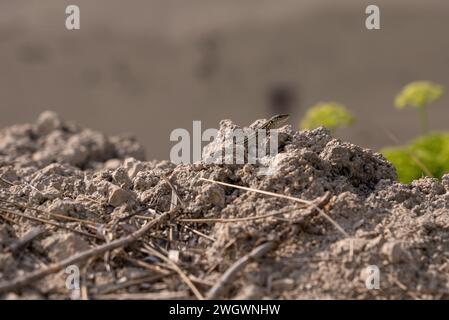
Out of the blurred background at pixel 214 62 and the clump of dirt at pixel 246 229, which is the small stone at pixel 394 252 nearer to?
the clump of dirt at pixel 246 229

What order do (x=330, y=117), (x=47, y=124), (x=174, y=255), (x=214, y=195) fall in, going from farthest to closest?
(x=47, y=124) → (x=330, y=117) → (x=214, y=195) → (x=174, y=255)

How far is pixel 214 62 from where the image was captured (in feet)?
33.8

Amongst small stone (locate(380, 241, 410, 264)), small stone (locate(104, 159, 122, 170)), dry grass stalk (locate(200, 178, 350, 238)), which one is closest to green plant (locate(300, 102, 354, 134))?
small stone (locate(104, 159, 122, 170))

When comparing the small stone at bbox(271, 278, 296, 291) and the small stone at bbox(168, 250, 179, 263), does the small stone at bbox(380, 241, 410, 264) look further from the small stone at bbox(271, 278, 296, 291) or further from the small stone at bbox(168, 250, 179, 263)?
the small stone at bbox(168, 250, 179, 263)

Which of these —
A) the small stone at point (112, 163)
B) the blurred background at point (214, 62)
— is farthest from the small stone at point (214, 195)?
the blurred background at point (214, 62)

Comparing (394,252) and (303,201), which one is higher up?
(303,201)

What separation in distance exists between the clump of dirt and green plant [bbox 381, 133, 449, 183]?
169cm

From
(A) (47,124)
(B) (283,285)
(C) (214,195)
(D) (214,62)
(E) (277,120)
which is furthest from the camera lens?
(D) (214,62)

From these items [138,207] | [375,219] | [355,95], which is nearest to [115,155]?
[138,207]

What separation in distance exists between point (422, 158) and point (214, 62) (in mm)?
5522

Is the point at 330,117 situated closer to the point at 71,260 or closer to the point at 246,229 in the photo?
the point at 246,229

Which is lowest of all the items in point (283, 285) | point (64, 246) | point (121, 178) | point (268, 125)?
point (283, 285)

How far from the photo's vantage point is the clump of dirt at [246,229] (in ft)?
7.79

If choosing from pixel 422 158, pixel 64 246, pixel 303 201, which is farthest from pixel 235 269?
pixel 422 158
